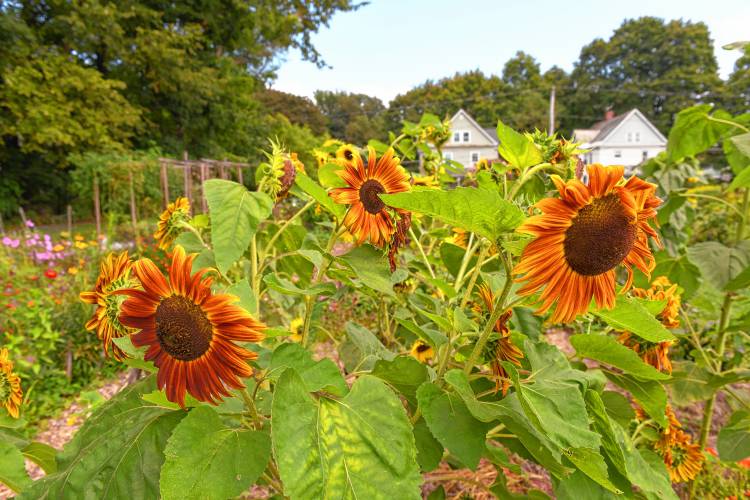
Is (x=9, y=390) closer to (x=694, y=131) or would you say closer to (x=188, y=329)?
(x=188, y=329)

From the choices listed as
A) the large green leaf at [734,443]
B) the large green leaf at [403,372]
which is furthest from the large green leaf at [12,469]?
the large green leaf at [734,443]

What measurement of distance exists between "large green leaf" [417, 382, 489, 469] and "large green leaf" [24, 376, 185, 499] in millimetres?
334

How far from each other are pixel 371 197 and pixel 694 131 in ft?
3.52

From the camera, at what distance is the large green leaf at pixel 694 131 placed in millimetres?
1173

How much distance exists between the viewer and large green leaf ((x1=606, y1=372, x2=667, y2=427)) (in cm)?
75

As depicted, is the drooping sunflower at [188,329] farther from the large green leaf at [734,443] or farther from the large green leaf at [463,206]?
the large green leaf at [734,443]

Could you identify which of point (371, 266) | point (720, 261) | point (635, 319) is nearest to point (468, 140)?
point (720, 261)

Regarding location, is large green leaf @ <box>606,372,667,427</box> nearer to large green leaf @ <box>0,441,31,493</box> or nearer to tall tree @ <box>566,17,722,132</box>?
large green leaf @ <box>0,441,31,493</box>

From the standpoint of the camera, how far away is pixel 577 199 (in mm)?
448

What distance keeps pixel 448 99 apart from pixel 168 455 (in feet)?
112

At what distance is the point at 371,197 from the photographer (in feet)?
2.27

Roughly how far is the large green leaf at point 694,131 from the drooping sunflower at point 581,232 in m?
0.96

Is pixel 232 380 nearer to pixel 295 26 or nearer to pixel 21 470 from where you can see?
pixel 21 470

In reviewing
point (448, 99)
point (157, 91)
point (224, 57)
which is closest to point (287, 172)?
point (157, 91)
